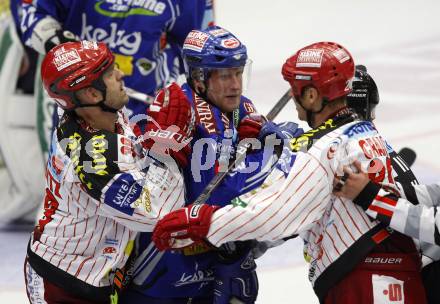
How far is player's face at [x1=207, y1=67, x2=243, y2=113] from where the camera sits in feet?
8.86

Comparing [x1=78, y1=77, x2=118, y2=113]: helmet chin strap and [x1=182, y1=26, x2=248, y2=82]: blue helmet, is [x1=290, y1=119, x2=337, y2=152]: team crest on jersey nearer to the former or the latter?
[x1=182, y1=26, x2=248, y2=82]: blue helmet

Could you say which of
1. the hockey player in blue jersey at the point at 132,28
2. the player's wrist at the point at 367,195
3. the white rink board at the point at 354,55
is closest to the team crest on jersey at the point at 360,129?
the player's wrist at the point at 367,195

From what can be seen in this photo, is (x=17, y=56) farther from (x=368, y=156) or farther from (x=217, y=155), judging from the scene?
(x=368, y=156)

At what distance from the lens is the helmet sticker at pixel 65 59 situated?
8.71 ft

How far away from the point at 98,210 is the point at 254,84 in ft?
12.7

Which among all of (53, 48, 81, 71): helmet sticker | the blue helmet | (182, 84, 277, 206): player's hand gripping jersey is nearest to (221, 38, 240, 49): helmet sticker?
the blue helmet

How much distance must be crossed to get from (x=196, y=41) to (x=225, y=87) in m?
0.15

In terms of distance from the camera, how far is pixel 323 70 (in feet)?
8.00

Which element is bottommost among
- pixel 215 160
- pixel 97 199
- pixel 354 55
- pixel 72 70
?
pixel 354 55

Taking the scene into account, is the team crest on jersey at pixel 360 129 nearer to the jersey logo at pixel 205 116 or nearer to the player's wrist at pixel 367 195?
the player's wrist at pixel 367 195

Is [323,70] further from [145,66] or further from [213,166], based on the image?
[145,66]

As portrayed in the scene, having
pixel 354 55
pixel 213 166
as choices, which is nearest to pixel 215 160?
pixel 213 166

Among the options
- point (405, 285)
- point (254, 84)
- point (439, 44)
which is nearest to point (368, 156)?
point (405, 285)

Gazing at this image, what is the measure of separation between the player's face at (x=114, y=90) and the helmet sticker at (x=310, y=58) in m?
0.56
